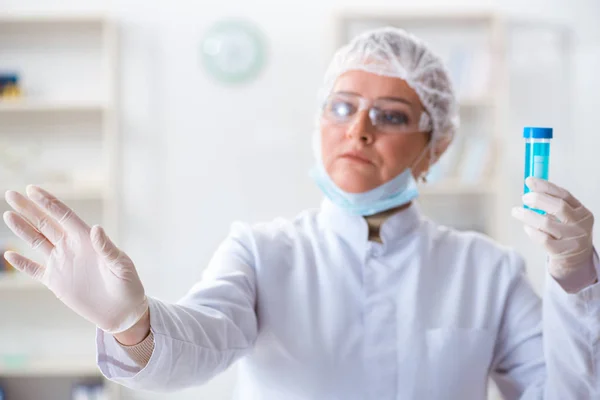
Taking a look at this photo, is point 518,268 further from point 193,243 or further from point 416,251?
point 193,243

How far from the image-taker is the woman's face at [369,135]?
1.52m

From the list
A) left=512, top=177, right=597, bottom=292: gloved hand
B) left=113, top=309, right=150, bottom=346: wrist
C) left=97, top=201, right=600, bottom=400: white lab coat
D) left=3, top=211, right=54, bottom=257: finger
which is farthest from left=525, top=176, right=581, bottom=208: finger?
left=3, top=211, right=54, bottom=257: finger

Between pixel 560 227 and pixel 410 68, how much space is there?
1.86ft

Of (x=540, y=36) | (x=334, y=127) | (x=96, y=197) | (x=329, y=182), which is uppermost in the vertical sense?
(x=540, y=36)

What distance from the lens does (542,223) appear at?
1.19 metres

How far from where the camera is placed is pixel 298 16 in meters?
3.66

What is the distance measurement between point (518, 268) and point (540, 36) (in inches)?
98.6

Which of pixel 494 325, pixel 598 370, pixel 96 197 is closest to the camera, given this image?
pixel 598 370

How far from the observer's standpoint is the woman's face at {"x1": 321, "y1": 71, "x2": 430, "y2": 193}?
5.00 feet

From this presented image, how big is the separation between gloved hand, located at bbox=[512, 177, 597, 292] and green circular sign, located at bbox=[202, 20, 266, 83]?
2.57m

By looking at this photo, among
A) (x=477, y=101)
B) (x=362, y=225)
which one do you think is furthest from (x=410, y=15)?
(x=362, y=225)

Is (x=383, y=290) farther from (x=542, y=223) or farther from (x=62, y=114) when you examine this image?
(x=62, y=114)

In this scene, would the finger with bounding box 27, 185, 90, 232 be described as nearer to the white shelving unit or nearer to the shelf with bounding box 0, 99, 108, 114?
the shelf with bounding box 0, 99, 108, 114

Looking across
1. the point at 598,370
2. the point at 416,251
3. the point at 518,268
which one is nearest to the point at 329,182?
the point at 416,251
